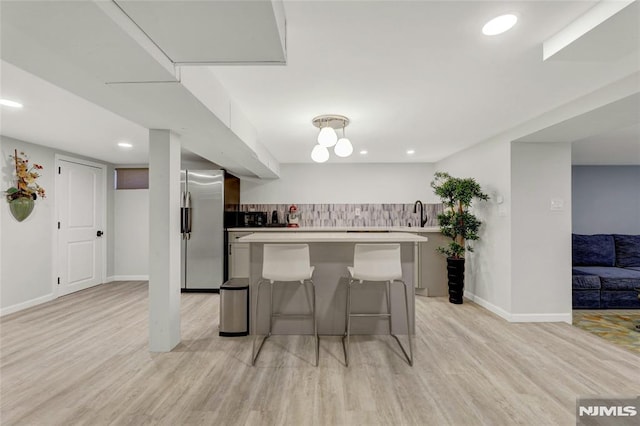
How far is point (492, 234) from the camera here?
12.8ft

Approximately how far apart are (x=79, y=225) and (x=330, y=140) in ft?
15.3

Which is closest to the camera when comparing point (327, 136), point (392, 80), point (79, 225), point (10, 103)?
point (392, 80)

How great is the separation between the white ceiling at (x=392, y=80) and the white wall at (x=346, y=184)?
203 cm

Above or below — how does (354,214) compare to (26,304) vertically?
above

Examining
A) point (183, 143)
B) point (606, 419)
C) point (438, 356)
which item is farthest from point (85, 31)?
point (606, 419)

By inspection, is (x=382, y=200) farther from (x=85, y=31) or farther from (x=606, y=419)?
(x=85, y=31)

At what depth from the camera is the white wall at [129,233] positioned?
5598mm

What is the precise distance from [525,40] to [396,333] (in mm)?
2693

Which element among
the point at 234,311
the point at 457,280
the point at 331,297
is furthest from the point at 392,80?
the point at 457,280

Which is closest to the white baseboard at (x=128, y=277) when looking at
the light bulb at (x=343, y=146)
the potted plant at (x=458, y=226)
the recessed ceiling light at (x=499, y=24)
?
the light bulb at (x=343, y=146)

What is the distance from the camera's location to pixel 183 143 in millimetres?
3287

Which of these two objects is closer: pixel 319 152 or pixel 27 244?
pixel 319 152

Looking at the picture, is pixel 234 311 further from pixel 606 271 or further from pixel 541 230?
pixel 606 271

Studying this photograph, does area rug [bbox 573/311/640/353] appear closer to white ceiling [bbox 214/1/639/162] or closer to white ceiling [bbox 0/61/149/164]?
white ceiling [bbox 214/1/639/162]
